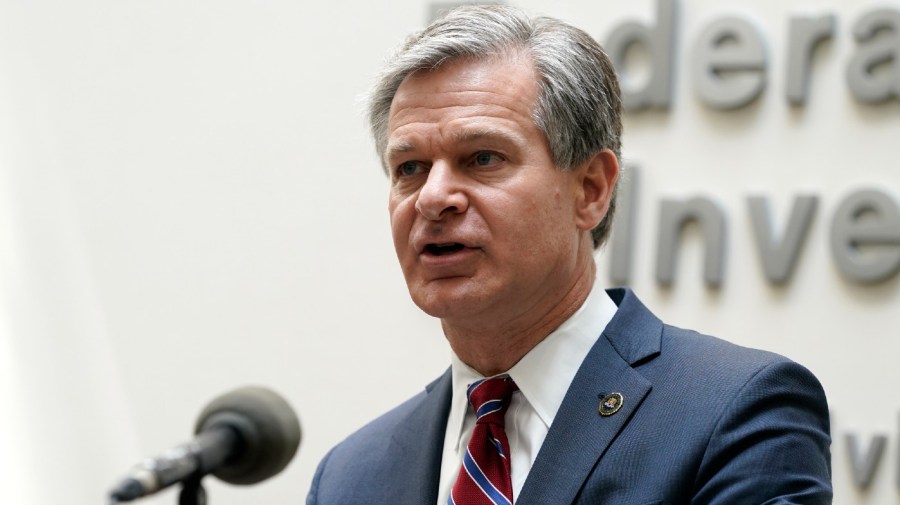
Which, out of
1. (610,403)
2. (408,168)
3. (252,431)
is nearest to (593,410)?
(610,403)

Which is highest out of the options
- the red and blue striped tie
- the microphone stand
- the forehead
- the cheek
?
the forehead

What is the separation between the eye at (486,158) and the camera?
86.0 inches

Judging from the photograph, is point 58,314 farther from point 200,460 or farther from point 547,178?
point 200,460

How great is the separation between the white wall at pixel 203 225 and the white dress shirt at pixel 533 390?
1.62 m

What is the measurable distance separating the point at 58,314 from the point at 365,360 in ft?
4.52

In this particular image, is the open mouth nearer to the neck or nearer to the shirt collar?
the neck

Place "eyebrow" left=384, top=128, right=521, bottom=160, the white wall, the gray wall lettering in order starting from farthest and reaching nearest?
the white wall
the gray wall lettering
"eyebrow" left=384, top=128, right=521, bottom=160

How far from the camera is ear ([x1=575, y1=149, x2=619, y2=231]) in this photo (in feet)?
7.62

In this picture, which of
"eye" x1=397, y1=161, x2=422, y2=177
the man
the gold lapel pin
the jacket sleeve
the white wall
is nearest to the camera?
the jacket sleeve

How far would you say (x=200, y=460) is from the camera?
4.52ft

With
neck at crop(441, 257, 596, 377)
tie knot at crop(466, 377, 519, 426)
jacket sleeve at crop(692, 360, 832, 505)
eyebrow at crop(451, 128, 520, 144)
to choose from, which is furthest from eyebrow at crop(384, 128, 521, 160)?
jacket sleeve at crop(692, 360, 832, 505)

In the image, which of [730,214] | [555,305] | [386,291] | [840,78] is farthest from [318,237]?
[555,305]

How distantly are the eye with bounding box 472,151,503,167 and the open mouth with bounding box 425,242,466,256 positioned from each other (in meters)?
0.15

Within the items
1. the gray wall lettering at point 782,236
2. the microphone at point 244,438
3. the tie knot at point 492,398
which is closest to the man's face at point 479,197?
the tie knot at point 492,398
